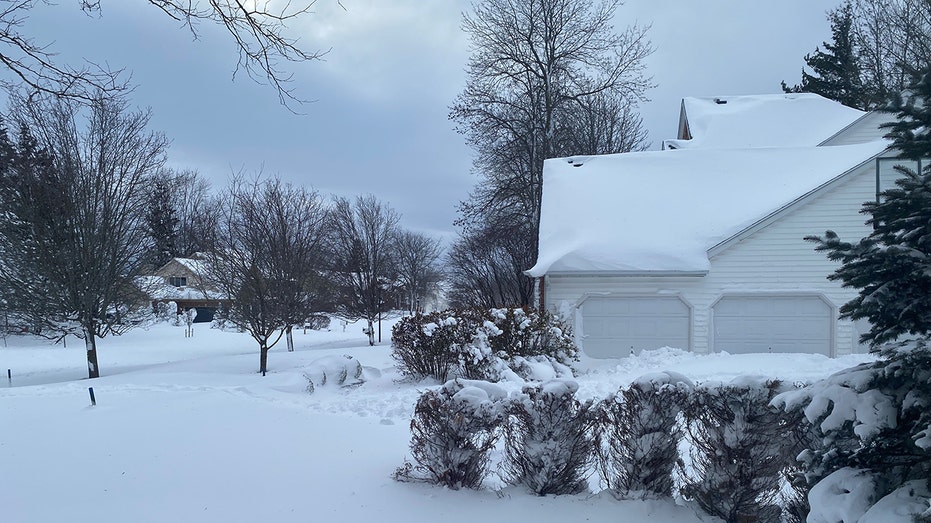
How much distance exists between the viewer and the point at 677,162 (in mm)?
19281

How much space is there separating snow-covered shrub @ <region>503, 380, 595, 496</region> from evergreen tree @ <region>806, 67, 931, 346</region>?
2.06 m

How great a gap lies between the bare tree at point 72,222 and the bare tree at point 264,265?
2.94 metres

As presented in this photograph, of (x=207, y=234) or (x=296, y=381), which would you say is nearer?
(x=296, y=381)

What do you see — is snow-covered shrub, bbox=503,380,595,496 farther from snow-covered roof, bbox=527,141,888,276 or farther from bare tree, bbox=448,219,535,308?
bare tree, bbox=448,219,535,308

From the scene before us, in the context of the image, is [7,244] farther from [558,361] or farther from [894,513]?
[894,513]

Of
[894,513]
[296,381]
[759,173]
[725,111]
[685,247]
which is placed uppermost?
[725,111]

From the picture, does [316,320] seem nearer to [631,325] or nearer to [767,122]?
[631,325]

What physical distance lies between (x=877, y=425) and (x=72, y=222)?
18.8 metres

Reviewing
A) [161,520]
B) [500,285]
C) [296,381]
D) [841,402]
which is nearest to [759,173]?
[500,285]

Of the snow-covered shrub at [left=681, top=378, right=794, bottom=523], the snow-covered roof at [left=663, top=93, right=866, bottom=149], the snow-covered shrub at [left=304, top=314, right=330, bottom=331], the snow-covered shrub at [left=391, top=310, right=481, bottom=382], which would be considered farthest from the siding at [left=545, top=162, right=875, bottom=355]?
the snow-covered shrub at [left=681, top=378, right=794, bottom=523]

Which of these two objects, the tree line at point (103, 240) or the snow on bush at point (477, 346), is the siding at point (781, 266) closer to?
the snow on bush at point (477, 346)

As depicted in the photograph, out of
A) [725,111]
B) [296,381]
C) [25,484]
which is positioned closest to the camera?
[25,484]

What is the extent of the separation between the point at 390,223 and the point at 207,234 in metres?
25.3

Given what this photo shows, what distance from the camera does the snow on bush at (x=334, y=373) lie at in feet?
35.8
